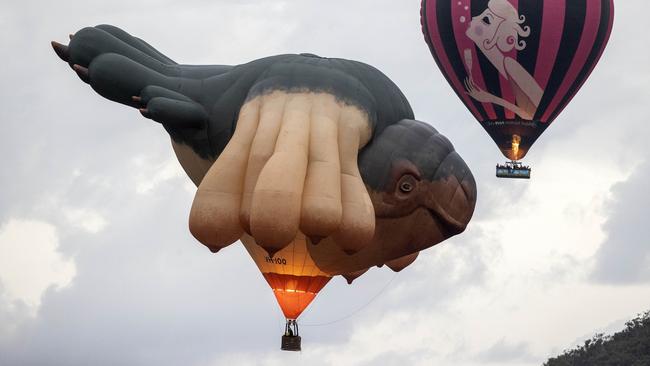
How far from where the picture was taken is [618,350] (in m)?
43.3

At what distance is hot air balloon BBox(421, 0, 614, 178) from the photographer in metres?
27.8

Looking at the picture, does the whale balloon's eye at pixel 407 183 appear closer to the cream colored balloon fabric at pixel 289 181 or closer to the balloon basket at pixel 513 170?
the cream colored balloon fabric at pixel 289 181

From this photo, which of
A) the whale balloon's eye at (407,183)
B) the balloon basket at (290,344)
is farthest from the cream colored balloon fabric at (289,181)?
the balloon basket at (290,344)

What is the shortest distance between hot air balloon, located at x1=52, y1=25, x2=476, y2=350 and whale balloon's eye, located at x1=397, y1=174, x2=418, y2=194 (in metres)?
0.01

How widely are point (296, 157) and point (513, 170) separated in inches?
697

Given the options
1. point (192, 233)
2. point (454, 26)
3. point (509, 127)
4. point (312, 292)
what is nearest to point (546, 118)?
point (509, 127)

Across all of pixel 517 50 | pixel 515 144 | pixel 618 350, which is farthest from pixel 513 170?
pixel 618 350

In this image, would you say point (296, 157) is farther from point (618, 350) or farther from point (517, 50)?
point (618, 350)

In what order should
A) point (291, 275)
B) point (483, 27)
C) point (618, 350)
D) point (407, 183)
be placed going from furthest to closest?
1. point (618, 350)
2. point (483, 27)
3. point (291, 275)
4. point (407, 183)

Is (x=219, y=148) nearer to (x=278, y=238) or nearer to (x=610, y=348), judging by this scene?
(x=278, y=238)

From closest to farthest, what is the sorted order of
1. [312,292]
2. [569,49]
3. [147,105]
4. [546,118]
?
1. [147,105]
2. [312,292]
3. [569,49]
4. [546,118]

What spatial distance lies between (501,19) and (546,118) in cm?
229

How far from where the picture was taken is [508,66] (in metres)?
28.6

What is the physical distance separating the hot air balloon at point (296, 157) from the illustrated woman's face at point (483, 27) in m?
12.4
